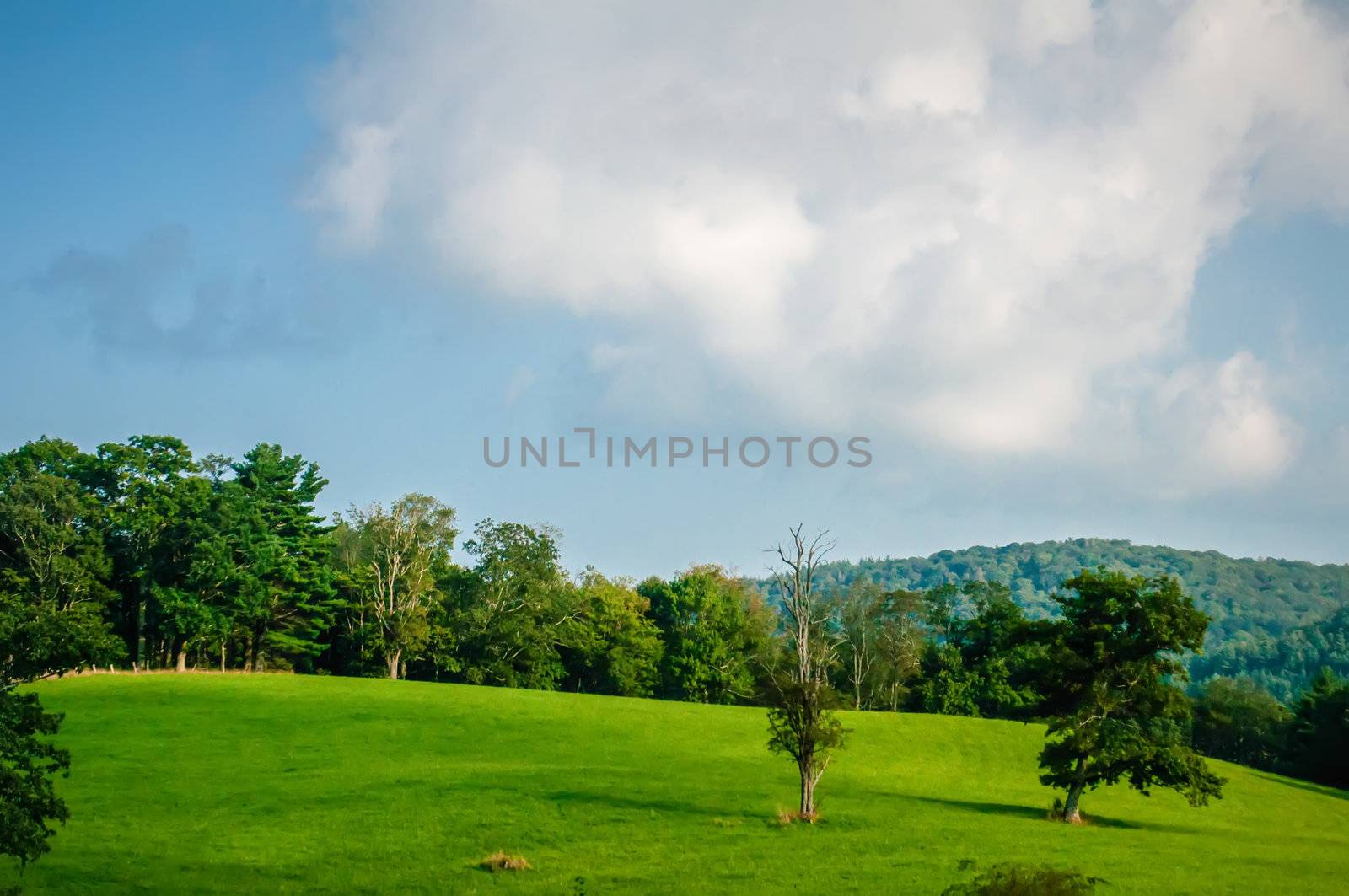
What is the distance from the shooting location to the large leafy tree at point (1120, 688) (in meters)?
36.1

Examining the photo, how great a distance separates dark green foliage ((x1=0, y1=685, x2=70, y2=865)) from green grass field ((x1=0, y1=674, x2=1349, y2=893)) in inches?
237

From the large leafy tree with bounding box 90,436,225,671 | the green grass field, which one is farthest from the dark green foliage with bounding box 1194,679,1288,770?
the large leafy tree with bounding box 90,436,225,671

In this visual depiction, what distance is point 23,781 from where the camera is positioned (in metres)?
19.1

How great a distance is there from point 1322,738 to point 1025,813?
54712 millimetres

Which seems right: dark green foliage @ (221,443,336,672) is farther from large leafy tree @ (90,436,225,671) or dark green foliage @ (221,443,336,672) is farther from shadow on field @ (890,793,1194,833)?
shadow on field @ (890,793,1194,833)

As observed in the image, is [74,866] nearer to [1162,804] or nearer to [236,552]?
[1162,804]

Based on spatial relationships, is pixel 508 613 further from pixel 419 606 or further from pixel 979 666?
pixel 979 666

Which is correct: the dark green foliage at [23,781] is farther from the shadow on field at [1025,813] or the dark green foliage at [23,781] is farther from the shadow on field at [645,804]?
the shadow on field at [1025,813]

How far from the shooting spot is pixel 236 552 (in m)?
76.0

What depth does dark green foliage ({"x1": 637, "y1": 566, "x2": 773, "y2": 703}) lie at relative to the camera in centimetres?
9419

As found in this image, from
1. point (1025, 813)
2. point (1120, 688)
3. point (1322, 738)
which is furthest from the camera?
point (1322, 738)

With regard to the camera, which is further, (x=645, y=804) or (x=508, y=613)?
(x=508, y=613)

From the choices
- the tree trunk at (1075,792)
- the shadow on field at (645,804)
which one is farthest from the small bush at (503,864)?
the tree trunk at (1075,792)

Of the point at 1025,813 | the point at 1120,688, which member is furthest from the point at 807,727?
the point at 1120,688
